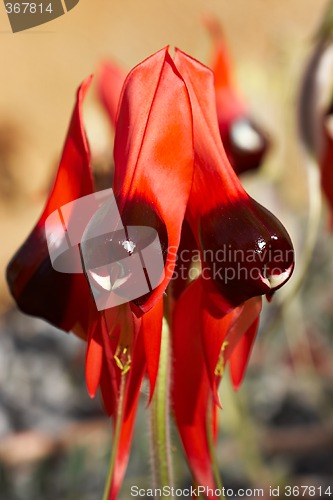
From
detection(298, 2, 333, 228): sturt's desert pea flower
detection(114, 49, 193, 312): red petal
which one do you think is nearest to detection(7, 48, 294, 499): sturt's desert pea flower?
detection(114, 49, 193, 312): red petal

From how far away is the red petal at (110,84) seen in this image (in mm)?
1463

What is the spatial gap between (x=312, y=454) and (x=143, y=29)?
4.44 feet

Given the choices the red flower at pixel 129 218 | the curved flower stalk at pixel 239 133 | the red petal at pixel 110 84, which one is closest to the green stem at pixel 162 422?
the red flower at pixel 129 218

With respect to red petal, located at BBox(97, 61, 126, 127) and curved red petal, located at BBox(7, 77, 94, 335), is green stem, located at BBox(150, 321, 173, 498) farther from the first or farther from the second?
red petal, located at BBox(97, 61, 126, 127)

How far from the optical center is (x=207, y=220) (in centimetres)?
70

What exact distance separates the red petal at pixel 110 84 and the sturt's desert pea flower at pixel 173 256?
28.0 inches

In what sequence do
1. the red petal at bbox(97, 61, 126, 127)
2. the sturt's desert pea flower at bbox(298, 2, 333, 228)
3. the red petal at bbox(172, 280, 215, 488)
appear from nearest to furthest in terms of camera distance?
the red petal at bbox(172, 280, 215, 488) < the sturt's desert pea flower at bbox(298, 2, 333, 228) < the red petal at bbox(97, 61, 126, 127)

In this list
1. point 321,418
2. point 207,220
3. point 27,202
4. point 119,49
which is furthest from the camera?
point 119,49

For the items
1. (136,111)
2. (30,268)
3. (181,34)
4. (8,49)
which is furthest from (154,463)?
(181,34)

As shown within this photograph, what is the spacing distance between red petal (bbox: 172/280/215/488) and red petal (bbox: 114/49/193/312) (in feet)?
0.48

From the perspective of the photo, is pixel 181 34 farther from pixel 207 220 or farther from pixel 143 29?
pixel 207 220

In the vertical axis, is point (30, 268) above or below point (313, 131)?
above

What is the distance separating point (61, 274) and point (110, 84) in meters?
0.77

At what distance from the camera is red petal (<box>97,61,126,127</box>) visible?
57.6 inches
